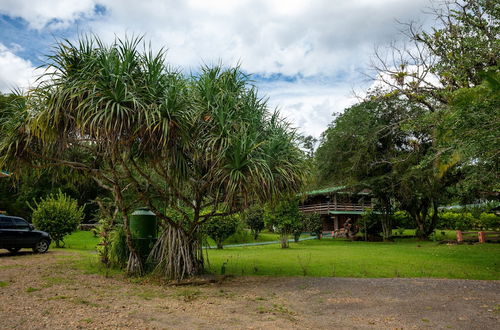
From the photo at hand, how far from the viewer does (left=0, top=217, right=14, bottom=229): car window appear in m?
13.8

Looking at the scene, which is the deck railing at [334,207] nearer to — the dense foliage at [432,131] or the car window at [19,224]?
the dense foliage at [432,131]

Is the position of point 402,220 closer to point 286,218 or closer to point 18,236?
point 286,218

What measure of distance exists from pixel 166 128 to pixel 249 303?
11.4 ft

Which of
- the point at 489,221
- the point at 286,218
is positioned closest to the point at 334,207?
the point at 489,221

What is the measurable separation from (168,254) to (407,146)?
20.9 metres

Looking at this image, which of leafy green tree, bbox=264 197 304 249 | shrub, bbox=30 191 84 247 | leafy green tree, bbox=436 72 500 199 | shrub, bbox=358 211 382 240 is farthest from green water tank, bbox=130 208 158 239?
shrub, bbox=358 211 382 240

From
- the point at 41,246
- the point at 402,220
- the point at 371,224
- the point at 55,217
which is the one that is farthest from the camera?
the point at 402,220

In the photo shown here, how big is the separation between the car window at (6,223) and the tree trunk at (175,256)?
7.57m

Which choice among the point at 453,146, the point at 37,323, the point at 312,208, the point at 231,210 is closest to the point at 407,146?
the point at 312,208

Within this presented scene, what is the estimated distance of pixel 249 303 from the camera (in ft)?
22.4

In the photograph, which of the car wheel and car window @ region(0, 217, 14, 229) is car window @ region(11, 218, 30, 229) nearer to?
car window @ region(0, 217, 14, 229)

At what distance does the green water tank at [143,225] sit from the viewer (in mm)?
10648

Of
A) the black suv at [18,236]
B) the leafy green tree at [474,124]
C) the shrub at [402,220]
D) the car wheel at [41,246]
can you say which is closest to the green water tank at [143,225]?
the black suv at [18,236]

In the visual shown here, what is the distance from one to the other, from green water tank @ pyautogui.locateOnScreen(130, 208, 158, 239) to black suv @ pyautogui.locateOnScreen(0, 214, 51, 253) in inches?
238
